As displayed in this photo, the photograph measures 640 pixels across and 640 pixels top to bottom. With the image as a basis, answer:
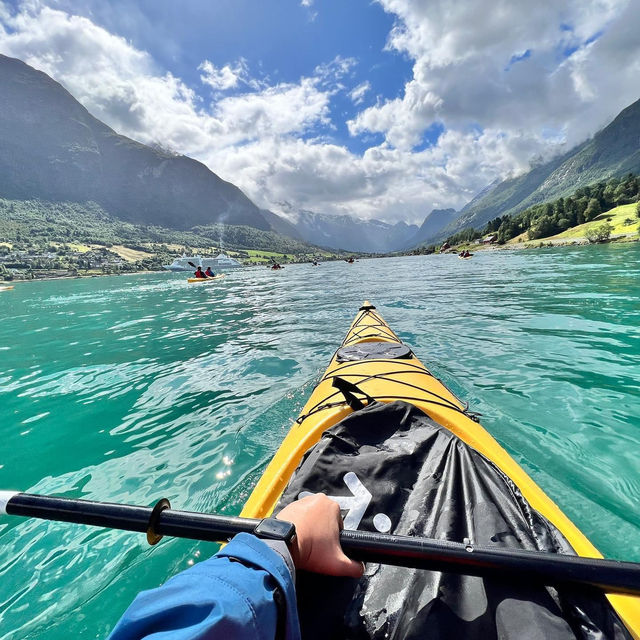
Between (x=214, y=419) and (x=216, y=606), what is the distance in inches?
207

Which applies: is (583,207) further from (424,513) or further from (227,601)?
(227,601)

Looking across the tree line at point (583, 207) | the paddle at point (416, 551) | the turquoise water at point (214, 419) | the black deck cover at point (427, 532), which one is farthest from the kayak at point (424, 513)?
the tree line at point (583, 207)

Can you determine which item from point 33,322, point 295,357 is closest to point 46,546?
point 295,357

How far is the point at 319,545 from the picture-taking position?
5.83ft

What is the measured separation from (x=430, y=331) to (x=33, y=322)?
21.2 metres

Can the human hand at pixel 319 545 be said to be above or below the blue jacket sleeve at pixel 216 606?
below

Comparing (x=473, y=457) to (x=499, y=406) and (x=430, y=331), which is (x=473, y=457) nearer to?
(x=499, y=406)

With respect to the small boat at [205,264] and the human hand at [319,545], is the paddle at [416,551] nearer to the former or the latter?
the human hand at [319,545]

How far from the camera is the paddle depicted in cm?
149

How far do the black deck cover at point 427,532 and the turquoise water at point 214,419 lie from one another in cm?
177

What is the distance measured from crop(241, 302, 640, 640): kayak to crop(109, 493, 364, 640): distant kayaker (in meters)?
0.72

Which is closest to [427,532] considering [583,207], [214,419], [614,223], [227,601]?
[227,601]

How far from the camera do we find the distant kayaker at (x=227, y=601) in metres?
1.03

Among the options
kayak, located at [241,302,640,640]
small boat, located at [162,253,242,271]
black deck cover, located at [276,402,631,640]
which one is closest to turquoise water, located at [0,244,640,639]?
kayak, located at [241,302,640,640]
